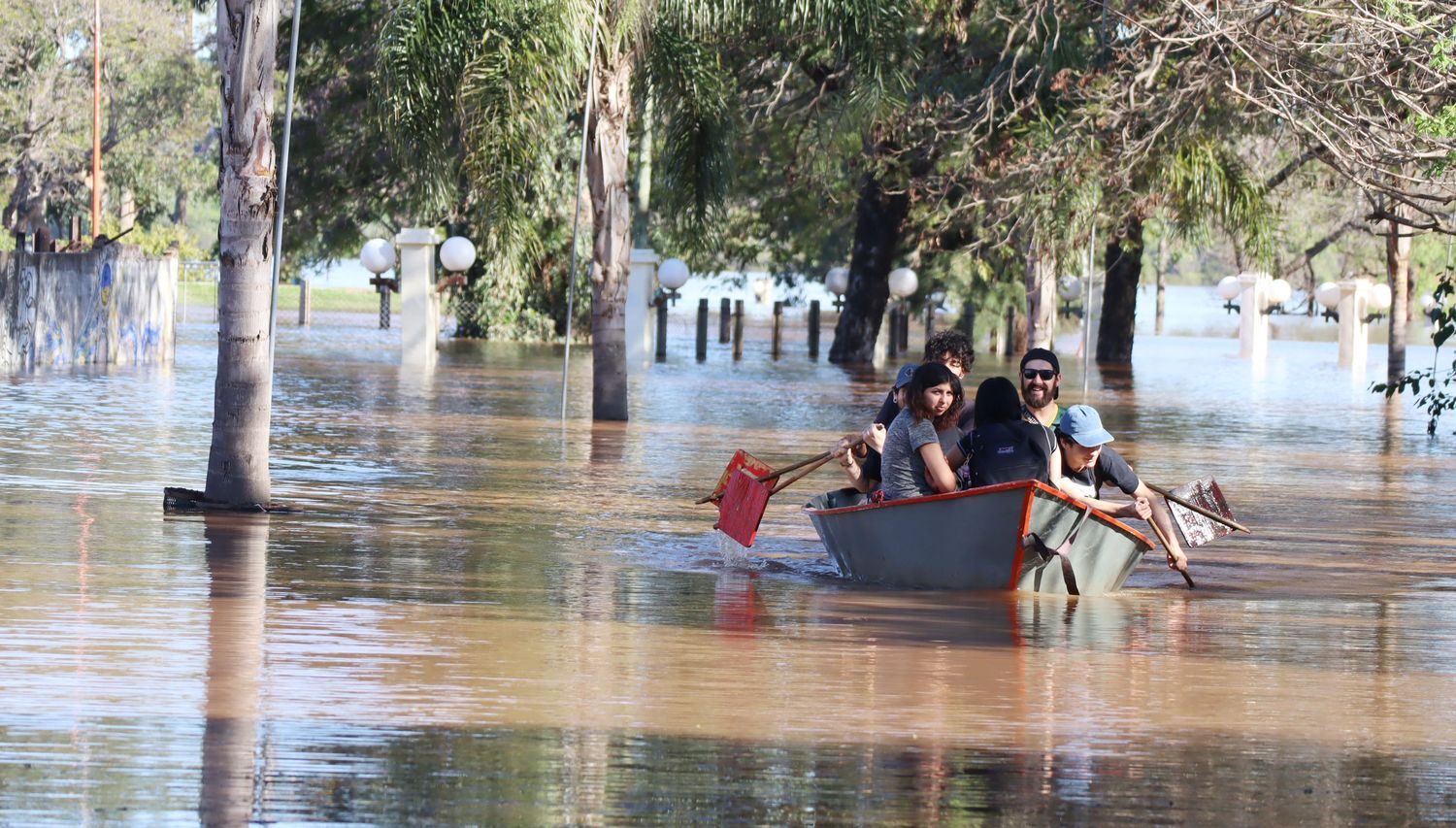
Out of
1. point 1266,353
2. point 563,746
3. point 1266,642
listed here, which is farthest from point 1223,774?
point 1266,353

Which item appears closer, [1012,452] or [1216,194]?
[1012,452]

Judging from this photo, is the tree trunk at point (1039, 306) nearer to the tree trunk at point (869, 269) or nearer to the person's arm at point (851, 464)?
the tree trunk at point (869, 269)

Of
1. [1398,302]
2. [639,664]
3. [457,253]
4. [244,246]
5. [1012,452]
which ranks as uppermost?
[457,253]

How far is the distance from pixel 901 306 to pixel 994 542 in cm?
3598

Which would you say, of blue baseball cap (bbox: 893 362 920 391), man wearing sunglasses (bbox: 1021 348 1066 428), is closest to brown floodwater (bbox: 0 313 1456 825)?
man wearing sunglasses (bbox: 1021 348 1066 428)

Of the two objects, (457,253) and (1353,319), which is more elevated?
(457,253)

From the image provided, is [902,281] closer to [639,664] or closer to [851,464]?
[851,464]

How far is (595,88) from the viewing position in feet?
71.8

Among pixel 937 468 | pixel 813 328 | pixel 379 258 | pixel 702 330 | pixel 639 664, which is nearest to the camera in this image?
pixel 639 664

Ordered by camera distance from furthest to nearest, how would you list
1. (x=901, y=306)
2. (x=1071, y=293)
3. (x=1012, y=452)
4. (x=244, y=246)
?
(x=1071, y=293)
(x=901, y=306)
(x=244, y=246)
(x=1012, y=452)

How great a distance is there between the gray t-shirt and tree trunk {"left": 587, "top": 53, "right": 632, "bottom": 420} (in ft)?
34.7

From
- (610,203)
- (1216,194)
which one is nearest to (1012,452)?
(610,203)

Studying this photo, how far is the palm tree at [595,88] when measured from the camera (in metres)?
19.5

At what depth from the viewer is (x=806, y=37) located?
25.9m
